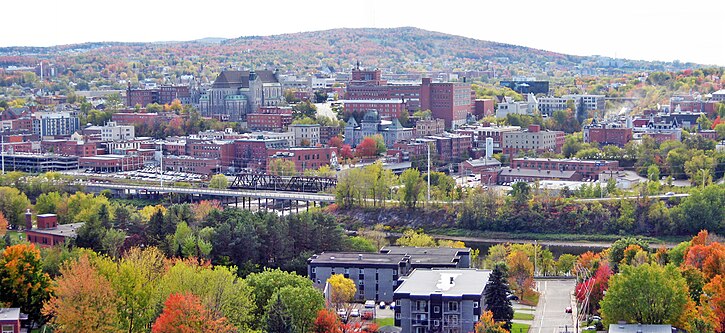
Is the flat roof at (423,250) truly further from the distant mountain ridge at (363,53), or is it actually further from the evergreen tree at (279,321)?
the distant mountain ridge at (363,53)

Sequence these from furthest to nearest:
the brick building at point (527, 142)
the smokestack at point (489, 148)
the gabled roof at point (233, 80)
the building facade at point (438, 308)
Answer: the gabled roof at point (233, 80)
the brick building at point (527, 142)
the smokestack at point (489, 148)
the building facade at point (438, 308)

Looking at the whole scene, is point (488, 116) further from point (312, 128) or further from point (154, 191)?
point (154, 191)

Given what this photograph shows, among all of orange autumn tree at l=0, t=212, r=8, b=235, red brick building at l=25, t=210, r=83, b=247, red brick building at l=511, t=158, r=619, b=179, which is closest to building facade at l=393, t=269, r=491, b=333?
red brick building at l=25, t=210, r=83, b=247

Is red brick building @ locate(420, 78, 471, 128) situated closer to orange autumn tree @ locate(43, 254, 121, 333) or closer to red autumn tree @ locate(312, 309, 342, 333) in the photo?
red autumn tree @ locate(312, 309, 342, 333)

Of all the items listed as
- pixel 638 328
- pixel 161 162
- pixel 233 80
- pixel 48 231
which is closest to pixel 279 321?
pixel 638 328

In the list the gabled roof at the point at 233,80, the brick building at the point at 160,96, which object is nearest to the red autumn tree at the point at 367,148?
the gabled roof at the point at 233,80

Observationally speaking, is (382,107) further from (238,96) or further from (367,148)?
(367,148)
